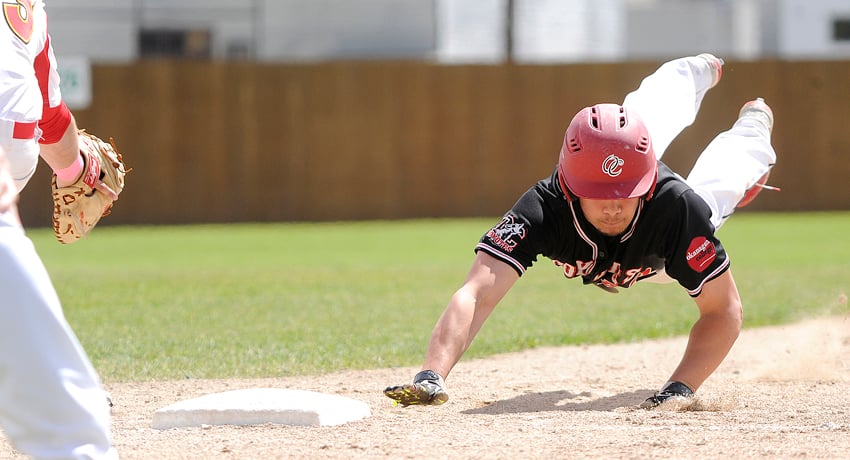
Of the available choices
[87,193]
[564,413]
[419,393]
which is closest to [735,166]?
[564,413]

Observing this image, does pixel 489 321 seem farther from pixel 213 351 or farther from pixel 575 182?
pixel 575 182

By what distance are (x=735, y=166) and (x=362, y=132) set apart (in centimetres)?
1482

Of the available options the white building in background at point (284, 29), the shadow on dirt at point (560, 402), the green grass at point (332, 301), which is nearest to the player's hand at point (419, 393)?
the shadow on dirt at point (560, 402)

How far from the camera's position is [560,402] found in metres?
5.53

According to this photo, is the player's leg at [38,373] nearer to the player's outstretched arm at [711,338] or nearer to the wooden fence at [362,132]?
the player's outstretched arm at [711,338]

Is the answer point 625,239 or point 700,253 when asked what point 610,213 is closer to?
point 625,239

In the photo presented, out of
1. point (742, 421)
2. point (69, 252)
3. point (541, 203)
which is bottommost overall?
point (69, 252)

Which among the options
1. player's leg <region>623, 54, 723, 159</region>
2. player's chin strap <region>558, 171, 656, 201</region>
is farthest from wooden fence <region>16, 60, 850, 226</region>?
player's chin strap <region>558, 171, 656, 201</region>

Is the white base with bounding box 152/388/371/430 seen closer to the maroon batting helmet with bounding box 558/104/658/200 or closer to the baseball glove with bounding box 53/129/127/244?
the baseball glove with bounding box 53/129/127/244

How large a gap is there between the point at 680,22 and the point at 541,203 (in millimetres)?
32958

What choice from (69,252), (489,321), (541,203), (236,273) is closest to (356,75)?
(69,252)

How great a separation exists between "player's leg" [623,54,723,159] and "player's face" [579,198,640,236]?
81 cm

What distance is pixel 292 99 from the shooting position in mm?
20734

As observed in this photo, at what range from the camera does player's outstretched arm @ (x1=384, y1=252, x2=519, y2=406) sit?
4656 millimetres
